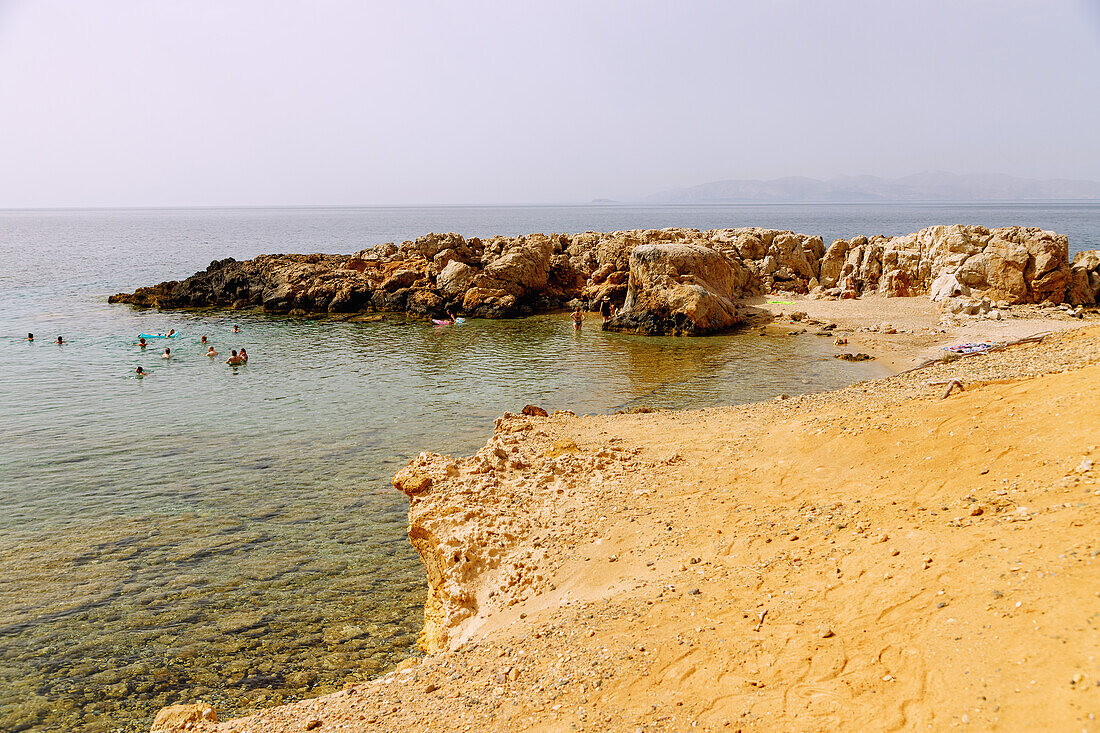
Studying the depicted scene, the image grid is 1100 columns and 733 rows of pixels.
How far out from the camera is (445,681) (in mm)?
6531

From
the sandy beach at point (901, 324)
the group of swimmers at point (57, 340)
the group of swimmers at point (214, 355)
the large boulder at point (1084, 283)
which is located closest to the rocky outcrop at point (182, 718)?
the group of swimmers at point (214, 355)

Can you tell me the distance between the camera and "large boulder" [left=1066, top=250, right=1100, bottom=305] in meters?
32.8

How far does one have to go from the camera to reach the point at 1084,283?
3294 centimetres

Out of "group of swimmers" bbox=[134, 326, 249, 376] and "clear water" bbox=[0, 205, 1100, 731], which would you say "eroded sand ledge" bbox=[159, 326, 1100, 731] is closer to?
"clear water" bbox=[0, 205, 1100, 731]

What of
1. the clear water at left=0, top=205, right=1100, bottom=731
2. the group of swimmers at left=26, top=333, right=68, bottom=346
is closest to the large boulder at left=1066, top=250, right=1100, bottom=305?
the clear water at left=0, top=205, right=1100, bottom=731

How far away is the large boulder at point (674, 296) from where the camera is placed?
3547cm

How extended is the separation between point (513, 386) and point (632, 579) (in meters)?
17.7

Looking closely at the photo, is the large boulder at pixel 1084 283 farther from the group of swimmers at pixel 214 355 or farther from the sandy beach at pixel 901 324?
the group of swimmers at pixel 214 355

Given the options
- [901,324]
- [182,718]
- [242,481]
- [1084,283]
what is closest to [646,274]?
[901,324]

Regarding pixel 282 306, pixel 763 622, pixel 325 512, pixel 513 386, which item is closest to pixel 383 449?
pixel 325 512

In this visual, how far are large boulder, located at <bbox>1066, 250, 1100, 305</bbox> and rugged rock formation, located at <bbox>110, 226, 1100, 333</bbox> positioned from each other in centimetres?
7

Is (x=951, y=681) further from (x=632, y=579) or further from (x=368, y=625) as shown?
(x=368, y=625)

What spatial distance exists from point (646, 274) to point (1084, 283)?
22.9 m

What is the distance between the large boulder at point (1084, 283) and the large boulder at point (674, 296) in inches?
663
